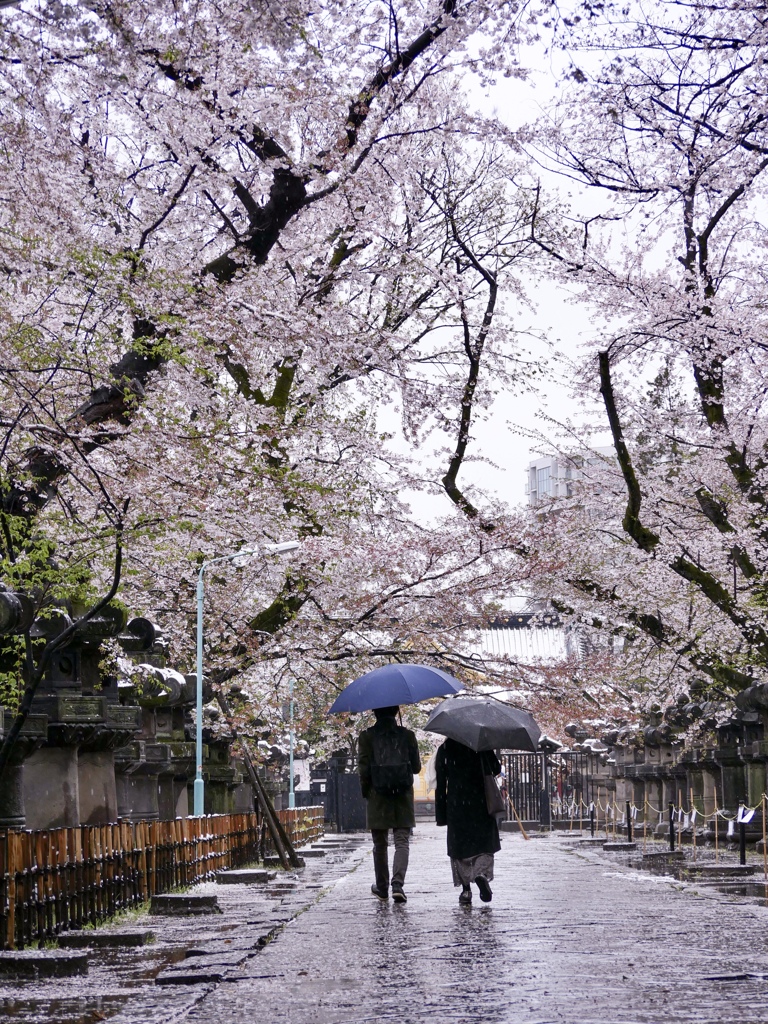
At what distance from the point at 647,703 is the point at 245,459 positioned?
19.5 meters

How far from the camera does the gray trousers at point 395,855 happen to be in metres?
14.0

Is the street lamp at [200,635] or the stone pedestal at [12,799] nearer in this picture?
the stone pedestal at [12,799]

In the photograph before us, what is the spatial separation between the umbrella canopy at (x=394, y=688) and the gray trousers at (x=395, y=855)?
3.99 ft

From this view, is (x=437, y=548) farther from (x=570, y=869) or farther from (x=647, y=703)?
(x=647, y=703)

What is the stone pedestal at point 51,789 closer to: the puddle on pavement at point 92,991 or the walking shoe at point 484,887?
the puddle on pavement at point 92,991

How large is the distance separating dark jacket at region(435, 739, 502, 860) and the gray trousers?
468 millimetres

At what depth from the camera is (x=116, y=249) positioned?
1271cm

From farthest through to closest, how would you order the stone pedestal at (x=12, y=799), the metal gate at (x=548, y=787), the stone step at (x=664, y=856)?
the metal gate at (x=548, y=787) → the stone step at (x=664, y=856) → the stone pedestal at (x=12, y=799)

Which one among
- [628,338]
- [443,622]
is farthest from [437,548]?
[628,338]

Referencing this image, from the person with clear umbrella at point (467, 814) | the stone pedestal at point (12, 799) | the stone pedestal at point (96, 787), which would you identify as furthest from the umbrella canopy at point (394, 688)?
the stone pedestal at point (12, 799)

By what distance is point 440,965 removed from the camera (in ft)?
29.3

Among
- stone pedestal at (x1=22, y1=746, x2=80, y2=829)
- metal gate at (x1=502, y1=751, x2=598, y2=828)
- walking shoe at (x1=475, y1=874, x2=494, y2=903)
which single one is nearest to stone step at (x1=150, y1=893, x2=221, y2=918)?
stone pedestal at (x1=22, y1=746, x2=80, y2=829)

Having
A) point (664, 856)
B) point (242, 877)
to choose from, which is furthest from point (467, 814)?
point (664, 856)

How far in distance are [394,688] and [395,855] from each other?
62.9 inches
